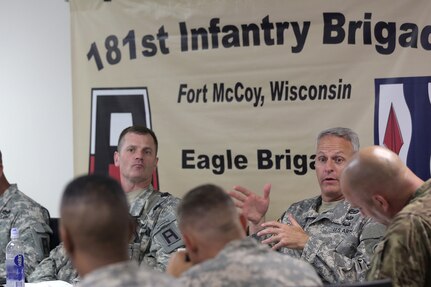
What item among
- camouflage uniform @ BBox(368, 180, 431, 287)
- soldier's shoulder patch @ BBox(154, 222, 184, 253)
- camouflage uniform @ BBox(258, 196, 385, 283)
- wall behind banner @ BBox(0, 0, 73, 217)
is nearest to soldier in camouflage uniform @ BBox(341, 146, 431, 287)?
camouflage uniform @ BBox(368, 180, 431, 287)

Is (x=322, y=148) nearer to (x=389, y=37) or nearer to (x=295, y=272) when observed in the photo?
(x=389, y=37)

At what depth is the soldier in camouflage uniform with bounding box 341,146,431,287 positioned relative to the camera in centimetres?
237

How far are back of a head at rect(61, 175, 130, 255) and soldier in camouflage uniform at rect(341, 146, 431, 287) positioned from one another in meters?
0.94

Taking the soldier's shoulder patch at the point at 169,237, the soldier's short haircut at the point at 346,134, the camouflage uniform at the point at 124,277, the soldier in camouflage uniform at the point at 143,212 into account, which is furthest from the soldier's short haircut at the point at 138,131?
the camouflage uniform at the point at 124,277

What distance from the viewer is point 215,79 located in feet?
14.5

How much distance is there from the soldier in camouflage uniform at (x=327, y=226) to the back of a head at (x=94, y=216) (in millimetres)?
1735

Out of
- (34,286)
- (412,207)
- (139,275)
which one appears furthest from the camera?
(34,286)

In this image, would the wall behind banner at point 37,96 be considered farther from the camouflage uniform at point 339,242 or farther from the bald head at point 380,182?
the bald head at point 380,182

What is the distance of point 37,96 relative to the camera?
16.6ft

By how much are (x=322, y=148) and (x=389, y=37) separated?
72 cm

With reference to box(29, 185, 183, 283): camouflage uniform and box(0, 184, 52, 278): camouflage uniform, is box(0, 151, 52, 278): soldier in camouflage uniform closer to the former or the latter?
box(0, 184, 52, 278): camouflage uniform

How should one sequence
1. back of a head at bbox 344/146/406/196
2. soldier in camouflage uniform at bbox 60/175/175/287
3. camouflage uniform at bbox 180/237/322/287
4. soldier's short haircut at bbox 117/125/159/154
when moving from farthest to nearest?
soldier's short haircut at bbox 117/125/159/154 → back of a head at bbox 344/146/406/196 → camouflage uniform at bbox 180/237/322/287 → soldier in camouflage uniform at bbox 60/175/175/287

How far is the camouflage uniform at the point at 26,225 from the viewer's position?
13.5 feet

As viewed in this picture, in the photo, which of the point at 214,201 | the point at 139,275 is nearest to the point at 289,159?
the point at 214,201
